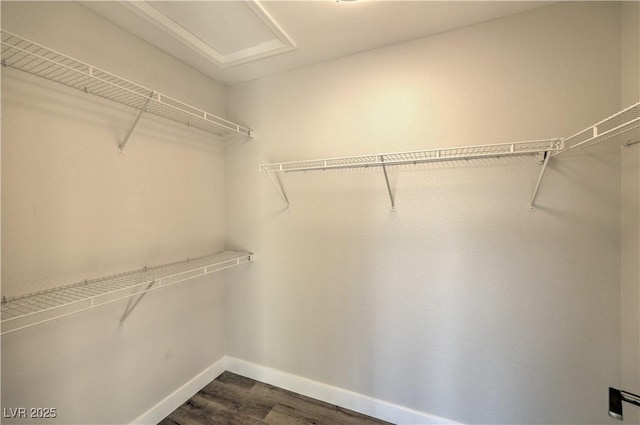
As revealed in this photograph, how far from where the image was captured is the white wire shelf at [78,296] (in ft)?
3.49

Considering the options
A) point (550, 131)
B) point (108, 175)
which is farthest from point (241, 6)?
point (550, 131)

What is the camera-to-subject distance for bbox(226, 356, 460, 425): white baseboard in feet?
5.39

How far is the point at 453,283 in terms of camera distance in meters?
1.54

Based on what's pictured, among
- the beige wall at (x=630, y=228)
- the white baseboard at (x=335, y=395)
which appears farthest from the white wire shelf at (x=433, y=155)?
the white baseboard at (x=335, y=395)

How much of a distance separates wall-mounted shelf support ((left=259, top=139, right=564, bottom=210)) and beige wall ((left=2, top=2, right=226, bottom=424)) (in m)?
0.74

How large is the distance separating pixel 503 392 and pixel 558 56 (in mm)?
1843

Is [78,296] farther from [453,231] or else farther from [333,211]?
[453,231]

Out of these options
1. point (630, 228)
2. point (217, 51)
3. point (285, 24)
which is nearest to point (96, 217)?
point (217, 51)

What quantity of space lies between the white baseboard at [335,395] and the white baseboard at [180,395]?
115 mm

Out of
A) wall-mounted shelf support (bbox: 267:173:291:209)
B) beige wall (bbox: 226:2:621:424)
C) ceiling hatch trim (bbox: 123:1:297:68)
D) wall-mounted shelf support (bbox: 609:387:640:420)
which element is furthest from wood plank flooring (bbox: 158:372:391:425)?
ceiling hatch trim (bbox: 123:1:297:68)

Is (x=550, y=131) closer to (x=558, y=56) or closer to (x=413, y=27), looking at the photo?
(x=558, y=56)

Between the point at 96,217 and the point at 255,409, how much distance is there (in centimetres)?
161

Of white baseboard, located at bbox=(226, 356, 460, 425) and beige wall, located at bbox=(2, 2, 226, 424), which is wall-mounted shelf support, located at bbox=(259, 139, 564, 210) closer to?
beige wall, located at bbox=(2, 2, 226, 424)

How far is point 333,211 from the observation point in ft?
5.98
